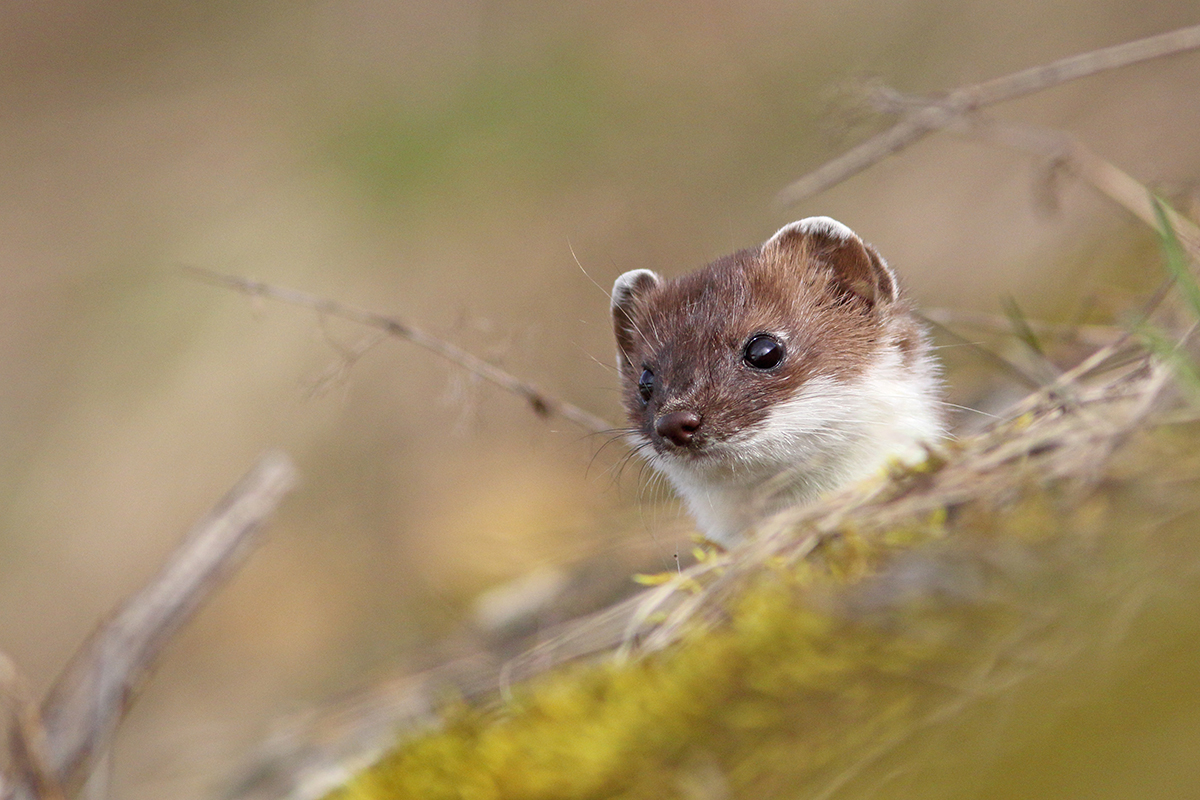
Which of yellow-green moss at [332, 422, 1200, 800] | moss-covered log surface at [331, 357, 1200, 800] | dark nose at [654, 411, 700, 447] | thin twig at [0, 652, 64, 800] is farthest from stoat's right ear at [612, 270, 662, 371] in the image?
thin twig at [0, 652, 64, 800]

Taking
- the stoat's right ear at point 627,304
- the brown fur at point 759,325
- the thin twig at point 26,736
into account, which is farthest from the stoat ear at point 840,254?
the thin twig at point 26,736

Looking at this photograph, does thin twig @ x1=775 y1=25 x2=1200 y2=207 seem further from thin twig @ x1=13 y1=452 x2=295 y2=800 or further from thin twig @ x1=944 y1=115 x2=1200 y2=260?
thin twig @ x1=13 y1=452 x2=295 y2=800

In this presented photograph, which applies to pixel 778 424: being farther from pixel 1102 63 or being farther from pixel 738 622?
pixel 1102 63

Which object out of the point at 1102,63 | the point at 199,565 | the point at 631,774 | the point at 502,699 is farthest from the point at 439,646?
the point at 1102,63

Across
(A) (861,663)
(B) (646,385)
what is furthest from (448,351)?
(A) (861,663)

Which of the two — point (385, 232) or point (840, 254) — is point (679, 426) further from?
point (385, 232)

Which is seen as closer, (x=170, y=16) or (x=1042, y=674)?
(x=1042, y=674)

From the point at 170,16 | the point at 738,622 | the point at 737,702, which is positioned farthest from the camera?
the point at 170,16
